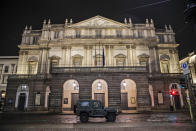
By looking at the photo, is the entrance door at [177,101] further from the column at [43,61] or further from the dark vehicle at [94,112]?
the column at [43,61]

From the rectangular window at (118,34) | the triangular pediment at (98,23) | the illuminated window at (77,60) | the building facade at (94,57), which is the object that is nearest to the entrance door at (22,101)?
the building facade at (94,57)

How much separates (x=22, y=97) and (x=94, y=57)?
17.1 metres

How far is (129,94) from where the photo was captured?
25672mm

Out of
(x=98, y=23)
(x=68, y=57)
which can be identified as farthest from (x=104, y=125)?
(x=98, y=23)

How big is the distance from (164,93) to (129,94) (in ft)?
25.2

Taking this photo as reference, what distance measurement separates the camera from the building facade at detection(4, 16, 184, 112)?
27250mm

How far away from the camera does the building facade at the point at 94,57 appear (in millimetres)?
27250

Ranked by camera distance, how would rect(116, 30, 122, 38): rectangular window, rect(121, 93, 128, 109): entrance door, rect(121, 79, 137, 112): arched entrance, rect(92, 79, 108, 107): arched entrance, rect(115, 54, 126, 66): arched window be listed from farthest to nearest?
rect(116, 30, 122, 38): rectangular window → rect(115, 54, 126, 66): arched window → rect(121, 93, 128, 109): entrance door → rect(121, 79, 137, 112): arched entrance → rect(92, 79, 108, 107): arched entrance

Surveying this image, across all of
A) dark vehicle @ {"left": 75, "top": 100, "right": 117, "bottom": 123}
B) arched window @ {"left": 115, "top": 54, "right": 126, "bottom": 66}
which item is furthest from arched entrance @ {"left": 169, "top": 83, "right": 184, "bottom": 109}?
dark vehicle @ {"left": 75, "top": 100, "right": 117, "bottom": 123}

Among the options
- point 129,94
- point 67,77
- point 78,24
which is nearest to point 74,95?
point 67,77

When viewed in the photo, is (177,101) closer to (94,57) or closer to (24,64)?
(94,57)

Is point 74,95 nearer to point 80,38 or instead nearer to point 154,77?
point 80,38

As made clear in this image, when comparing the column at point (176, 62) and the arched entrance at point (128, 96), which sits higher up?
the column at point (176, 62)

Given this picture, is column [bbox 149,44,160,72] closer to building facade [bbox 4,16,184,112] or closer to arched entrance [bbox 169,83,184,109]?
building facade [bbox 4,16,184,112]
